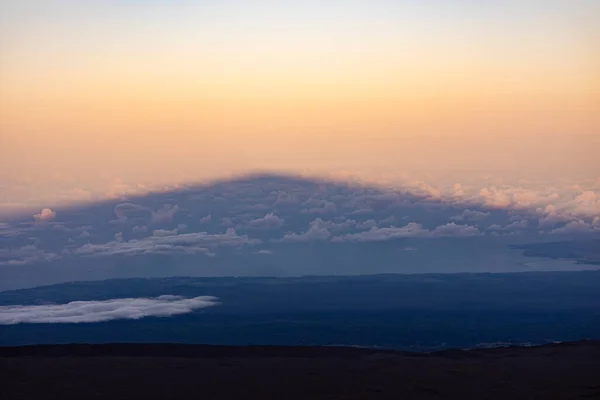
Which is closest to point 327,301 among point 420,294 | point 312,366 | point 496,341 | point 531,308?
point 420,294

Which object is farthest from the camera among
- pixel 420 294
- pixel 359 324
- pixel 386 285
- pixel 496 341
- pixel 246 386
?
pixel 386 285

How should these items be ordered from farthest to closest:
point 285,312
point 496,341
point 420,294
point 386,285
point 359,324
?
point 386,285, point 420,294, point 285,312, point 359,324, point 496,341

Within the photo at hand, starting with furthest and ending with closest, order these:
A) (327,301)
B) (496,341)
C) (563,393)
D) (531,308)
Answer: (327,301), (531,308), (496,341), (563,393)

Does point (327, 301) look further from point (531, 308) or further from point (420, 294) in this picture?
point (531, 308)

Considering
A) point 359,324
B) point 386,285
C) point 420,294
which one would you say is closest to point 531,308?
point 420,294

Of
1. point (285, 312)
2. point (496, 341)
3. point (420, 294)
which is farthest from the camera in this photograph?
point (420, 294)

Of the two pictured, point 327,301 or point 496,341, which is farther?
point 327,301

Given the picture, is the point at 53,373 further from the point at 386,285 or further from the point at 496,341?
the point at 386,285
